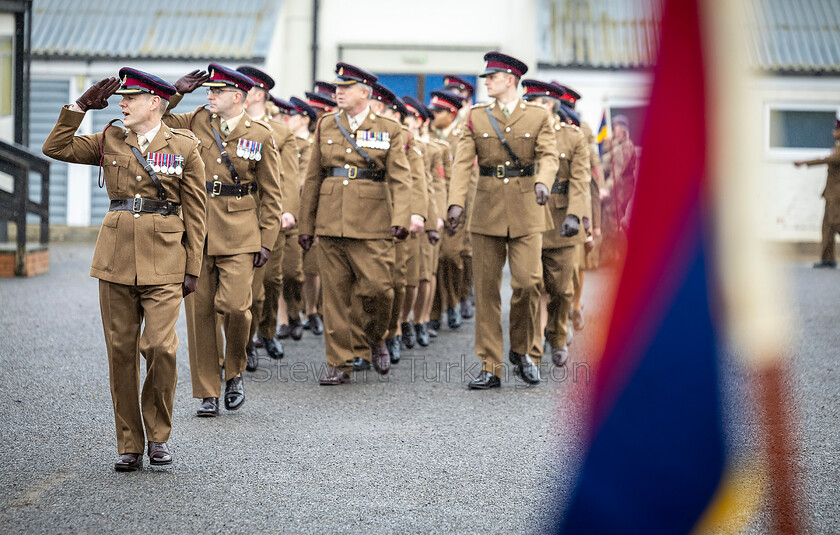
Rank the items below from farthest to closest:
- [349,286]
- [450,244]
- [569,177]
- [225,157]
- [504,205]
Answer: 1. [450,244]
2. [569,177]
3. [349,286]
4. [504,205]
5. [225,157]

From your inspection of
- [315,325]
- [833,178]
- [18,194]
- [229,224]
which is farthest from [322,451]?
[833,178]

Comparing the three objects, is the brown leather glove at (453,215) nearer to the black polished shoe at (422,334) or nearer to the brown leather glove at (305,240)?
the brown leather glove at (305,240)

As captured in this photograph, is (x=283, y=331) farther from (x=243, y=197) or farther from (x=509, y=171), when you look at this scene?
(x=243, y=197)

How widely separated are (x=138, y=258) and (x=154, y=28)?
61.1ft

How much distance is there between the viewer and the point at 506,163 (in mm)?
7578

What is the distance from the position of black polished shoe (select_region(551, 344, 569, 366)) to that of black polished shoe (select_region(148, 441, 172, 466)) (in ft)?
13.5

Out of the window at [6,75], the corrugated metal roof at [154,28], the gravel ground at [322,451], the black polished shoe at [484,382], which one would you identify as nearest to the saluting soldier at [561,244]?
the gravel ground at [322,451]

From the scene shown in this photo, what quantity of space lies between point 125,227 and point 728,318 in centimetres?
411

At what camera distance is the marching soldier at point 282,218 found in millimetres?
7961

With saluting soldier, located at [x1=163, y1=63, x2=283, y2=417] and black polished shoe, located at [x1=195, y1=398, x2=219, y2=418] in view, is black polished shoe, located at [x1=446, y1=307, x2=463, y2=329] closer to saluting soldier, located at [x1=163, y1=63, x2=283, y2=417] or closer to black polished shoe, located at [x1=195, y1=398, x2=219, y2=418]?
saluting soldier, located at [x1=163, y1=63, x2=283, y2=417]

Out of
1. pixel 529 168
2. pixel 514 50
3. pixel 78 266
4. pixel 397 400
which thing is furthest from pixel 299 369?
pixel 514 50

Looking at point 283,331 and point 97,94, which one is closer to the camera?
point 97,94

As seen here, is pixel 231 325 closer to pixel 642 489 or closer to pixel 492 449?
pixel 492 449

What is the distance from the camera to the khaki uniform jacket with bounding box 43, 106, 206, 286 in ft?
16.2
